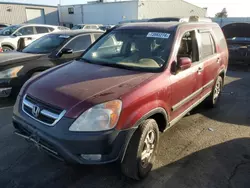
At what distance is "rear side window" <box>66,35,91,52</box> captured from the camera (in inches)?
224

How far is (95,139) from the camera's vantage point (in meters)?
2.12

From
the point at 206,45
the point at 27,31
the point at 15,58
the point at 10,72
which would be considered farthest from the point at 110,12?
the point at 206,45

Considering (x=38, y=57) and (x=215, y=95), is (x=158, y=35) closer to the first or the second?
(x=215, y=95)

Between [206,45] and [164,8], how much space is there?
3573 centimetres

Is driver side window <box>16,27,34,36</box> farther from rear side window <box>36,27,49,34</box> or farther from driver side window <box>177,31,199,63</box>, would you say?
driver side window <box>177,31,199,63</box>

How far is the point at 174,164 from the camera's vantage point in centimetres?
299

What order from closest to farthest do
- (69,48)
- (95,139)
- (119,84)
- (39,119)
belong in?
(95,139) < (39,119) < (119,84) < (69,48)

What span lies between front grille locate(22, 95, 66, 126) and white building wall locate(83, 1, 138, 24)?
3203cm

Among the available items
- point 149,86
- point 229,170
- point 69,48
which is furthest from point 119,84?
point 69,48

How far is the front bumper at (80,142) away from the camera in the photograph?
83.8 inches

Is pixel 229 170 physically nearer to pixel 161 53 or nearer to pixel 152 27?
pixel 161 53

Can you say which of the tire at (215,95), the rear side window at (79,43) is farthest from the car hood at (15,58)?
the tire at (215,95)

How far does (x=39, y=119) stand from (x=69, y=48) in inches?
140

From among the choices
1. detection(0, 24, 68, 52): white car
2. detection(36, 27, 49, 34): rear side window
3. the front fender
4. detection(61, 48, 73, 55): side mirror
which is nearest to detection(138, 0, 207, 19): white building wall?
detection(36, 27, 49, 34): rear side window
